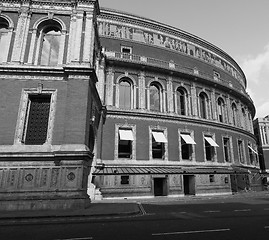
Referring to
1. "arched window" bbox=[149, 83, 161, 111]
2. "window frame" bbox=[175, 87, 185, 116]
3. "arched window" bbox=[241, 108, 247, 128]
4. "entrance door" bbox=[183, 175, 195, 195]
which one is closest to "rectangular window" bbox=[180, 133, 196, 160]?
"entrance door" bbox=[183, 175, 195, 195]

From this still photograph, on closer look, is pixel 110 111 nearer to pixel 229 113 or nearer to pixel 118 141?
pixel 118 141

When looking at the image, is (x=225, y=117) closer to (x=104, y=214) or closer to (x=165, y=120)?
(x=165, y=120)

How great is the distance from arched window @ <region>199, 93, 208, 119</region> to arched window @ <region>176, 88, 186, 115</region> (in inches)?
109

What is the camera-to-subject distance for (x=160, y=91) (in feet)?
82.9

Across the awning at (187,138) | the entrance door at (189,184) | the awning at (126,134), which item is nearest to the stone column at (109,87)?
the awning at (126,134)

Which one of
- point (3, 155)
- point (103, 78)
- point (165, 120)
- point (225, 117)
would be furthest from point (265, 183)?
point (3, 155)

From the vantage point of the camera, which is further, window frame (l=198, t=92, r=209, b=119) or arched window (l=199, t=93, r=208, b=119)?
arched window (l=199, t=93, r=208, b=119)

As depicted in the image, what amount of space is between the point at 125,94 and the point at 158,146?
279 inches

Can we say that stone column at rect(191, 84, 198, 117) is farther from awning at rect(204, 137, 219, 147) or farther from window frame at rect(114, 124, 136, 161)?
window frame at rect(114, 124, 136, 161)

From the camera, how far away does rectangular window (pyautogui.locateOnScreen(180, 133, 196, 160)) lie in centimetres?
2391

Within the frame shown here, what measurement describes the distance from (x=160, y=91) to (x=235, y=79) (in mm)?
17827

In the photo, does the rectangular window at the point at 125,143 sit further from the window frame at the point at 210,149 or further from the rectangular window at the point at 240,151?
the rectangular window at the point at 240,151

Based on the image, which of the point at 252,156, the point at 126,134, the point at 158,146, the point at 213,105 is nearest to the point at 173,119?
the point at 158,146

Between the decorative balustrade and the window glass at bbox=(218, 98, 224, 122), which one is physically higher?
the decorative balustrade
